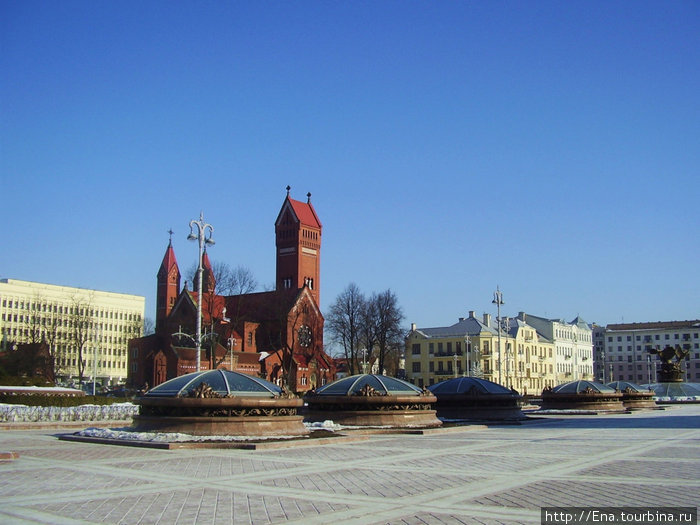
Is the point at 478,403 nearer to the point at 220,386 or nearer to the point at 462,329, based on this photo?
the point at 220,386

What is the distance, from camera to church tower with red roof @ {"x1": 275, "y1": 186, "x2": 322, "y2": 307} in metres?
93.5

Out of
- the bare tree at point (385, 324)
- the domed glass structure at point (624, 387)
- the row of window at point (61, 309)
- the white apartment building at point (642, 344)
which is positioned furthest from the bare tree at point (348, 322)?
the white apartment building at point (642, 344)

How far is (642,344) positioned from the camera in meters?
133

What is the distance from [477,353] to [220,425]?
76.5m

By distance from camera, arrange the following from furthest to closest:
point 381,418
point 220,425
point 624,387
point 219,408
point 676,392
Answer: point 676,392 < point 624,387 < point 381,418 < point 219,408 < point 220,425

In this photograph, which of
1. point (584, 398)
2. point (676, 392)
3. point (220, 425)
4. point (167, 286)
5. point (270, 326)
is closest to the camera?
point (220, 425)

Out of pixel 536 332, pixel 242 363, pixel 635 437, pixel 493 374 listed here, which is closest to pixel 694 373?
pixel 536 332

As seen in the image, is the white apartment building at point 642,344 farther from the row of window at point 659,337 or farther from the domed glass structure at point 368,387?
the domed glass structure at point 368,387

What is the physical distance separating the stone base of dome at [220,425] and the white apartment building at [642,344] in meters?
117

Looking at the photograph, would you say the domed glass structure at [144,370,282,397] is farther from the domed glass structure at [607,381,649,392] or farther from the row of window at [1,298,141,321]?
the row of window at [1,298,141,321]

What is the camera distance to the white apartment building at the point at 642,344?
126938 millimetres

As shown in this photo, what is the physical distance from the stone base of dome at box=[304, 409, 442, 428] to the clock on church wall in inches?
2526

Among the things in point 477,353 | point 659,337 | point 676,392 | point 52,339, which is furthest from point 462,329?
point 659,337

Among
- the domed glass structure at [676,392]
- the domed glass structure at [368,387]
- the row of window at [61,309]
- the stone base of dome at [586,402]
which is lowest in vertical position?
the domed glass structure at [676,392]
